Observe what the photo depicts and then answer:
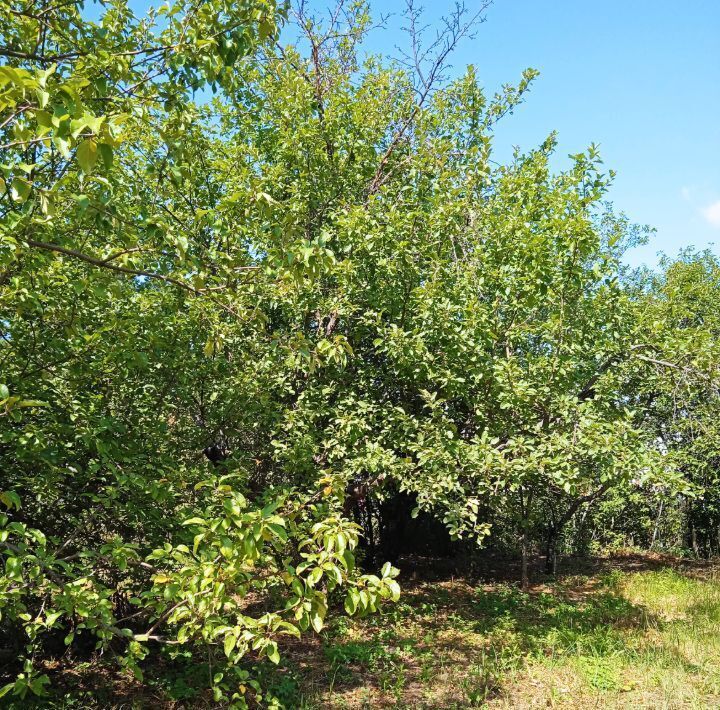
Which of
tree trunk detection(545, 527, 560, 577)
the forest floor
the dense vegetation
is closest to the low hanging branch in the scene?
the dense vegetation

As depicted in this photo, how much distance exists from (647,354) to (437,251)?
8.93ft

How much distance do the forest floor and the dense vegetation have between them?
51 centimetres

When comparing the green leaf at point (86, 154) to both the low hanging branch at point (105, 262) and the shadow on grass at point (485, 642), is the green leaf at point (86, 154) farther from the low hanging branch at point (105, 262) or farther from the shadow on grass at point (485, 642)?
the shadow on grass at point (485, 642)

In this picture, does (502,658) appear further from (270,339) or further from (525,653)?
(270,339)

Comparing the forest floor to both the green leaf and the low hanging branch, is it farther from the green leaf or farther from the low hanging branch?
the green leaf

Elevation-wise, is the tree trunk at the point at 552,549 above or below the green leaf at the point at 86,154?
below

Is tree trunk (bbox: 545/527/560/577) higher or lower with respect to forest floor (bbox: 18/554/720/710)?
higher

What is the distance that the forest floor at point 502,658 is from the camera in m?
5.05

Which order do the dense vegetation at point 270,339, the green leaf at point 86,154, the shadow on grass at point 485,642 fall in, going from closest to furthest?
the green leaf at point 86,154
the dense vegetation at point 270,339
the shadow on grass at point 485,642

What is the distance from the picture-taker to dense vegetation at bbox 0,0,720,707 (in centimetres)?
318

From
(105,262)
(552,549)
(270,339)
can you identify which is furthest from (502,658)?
(552,549)

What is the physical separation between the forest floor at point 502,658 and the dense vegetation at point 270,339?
512 mm

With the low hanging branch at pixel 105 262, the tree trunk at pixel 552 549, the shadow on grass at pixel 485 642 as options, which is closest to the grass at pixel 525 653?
the shadow on grass at pixel 485 642

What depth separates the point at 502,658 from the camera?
19.5 ft
